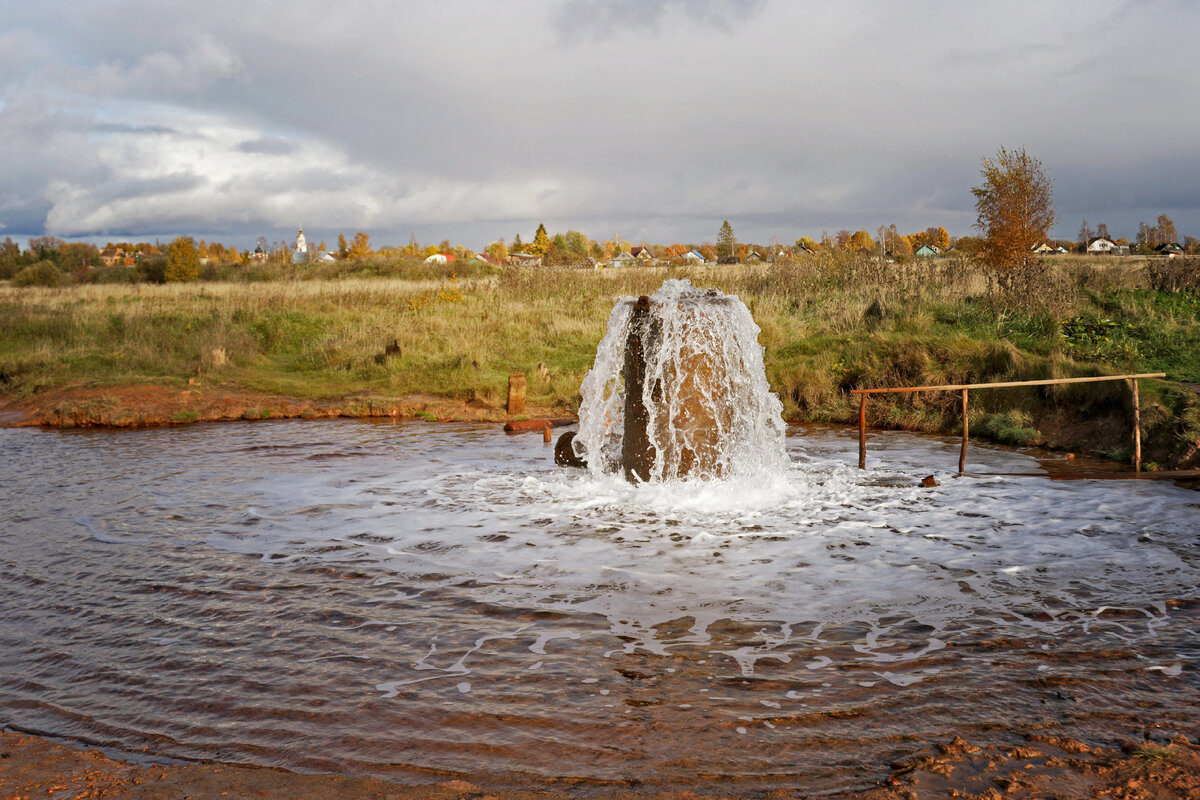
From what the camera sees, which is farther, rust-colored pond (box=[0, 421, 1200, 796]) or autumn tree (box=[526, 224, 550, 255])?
autumn tree (box=[526, 224, 550, 255])

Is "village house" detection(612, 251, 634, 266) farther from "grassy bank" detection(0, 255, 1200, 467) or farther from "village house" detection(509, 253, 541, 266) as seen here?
"grassy bank" detection(0, 255, 1200, 467)

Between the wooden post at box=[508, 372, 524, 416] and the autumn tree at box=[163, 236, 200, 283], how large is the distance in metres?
34.6

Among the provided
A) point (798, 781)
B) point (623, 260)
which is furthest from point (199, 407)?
point (623, 260)

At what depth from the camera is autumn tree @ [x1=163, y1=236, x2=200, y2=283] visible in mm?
43906

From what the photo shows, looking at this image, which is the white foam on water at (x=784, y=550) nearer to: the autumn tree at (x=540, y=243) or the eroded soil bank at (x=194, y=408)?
the eroded soil bank at (x=194, y=408)

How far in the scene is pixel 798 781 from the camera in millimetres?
3471

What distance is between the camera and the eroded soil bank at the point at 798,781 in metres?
3.36

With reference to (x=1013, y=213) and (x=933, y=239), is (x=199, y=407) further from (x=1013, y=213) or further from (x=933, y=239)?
(x=933, y=239)

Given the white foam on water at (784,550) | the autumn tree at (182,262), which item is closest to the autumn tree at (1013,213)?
the white foam on water at (784,550)

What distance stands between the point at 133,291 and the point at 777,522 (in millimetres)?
29931

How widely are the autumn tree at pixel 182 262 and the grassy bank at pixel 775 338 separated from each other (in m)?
16.6

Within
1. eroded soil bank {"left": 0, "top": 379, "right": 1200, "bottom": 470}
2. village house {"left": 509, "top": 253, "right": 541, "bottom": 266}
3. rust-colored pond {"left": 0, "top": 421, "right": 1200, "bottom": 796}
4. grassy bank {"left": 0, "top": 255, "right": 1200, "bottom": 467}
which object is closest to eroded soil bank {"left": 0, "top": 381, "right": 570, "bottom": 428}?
eroded soil bank {"left": 0, "top": 379, "right": 1200, "bottom": 470}

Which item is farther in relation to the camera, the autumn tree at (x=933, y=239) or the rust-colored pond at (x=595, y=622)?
the autumn tree at (x=933, y=239)

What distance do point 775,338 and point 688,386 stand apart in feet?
30.7
